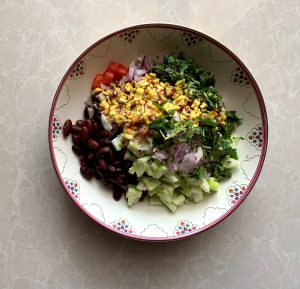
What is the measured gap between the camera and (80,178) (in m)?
1.57

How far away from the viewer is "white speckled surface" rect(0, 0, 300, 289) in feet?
5.37

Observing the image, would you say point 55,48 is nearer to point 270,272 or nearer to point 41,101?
point 41,101

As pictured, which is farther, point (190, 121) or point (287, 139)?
point (287, 139)

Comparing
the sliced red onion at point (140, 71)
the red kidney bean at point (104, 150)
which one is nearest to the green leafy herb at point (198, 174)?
the red kidney bean at point (104, 150)

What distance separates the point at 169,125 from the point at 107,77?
1.09ft

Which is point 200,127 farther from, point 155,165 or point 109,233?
point 109,233

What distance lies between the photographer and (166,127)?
144cm

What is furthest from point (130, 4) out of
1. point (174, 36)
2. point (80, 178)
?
point (80, 178)

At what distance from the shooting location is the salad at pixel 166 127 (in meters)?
1.47

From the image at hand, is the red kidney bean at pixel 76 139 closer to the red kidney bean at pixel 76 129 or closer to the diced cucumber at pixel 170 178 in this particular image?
the red kidney bean at pixel 76 129

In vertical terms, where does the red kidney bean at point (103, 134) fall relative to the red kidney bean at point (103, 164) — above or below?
above

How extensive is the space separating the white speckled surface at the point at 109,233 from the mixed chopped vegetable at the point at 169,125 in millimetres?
189

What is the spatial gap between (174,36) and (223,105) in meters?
0.32

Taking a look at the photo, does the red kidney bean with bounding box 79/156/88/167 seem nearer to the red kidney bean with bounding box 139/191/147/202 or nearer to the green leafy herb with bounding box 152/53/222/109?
the red kidney bean with bounding box 139/191/147/202
